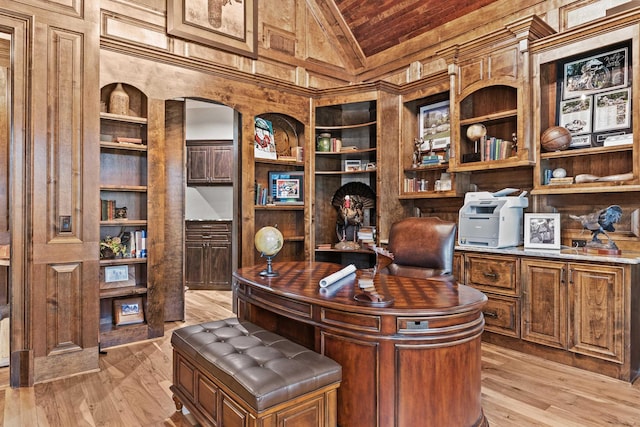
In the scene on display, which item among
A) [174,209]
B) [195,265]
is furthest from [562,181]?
[195,265]

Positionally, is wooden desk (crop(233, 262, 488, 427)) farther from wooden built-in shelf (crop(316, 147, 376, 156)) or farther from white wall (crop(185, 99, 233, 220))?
white wall (crop(185, 99, 233, 220))

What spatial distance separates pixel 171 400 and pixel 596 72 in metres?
4.15

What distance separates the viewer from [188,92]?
396 centimetres

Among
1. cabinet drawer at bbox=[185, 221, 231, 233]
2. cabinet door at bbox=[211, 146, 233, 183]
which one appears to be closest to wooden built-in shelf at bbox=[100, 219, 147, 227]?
cabinet drawer at bbox=[185, 221, 231, 233]

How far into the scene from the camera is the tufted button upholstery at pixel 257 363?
1.65 m

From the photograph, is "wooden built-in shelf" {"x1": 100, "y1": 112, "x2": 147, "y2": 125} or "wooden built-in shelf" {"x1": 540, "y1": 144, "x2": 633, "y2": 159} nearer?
"wooden built-in shelf" {"x1": 540, "y1": 144, "x2": 633, "y2": 159}

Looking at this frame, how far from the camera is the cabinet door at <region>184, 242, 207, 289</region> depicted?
6.23 meters

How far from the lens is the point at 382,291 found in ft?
7.20

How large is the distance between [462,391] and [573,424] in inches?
35.1

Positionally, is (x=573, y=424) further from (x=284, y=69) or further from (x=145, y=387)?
(x=284, y=69)

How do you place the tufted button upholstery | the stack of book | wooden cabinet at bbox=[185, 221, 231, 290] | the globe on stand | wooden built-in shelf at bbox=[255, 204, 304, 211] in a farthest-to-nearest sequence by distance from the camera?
wooden cabinet at bbox=[185, 221, 231, 290], wooden built-in shelf at bbox=[255, 204, 304, 211], the stack of book, the globe on stand, the tufted button upholstery

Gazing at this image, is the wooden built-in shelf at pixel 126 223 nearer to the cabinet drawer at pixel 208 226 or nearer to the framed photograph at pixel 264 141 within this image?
the framed photograph at pixel 264 141

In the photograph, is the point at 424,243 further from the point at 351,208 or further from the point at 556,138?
the point at 351,208

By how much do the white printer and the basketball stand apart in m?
0.47
